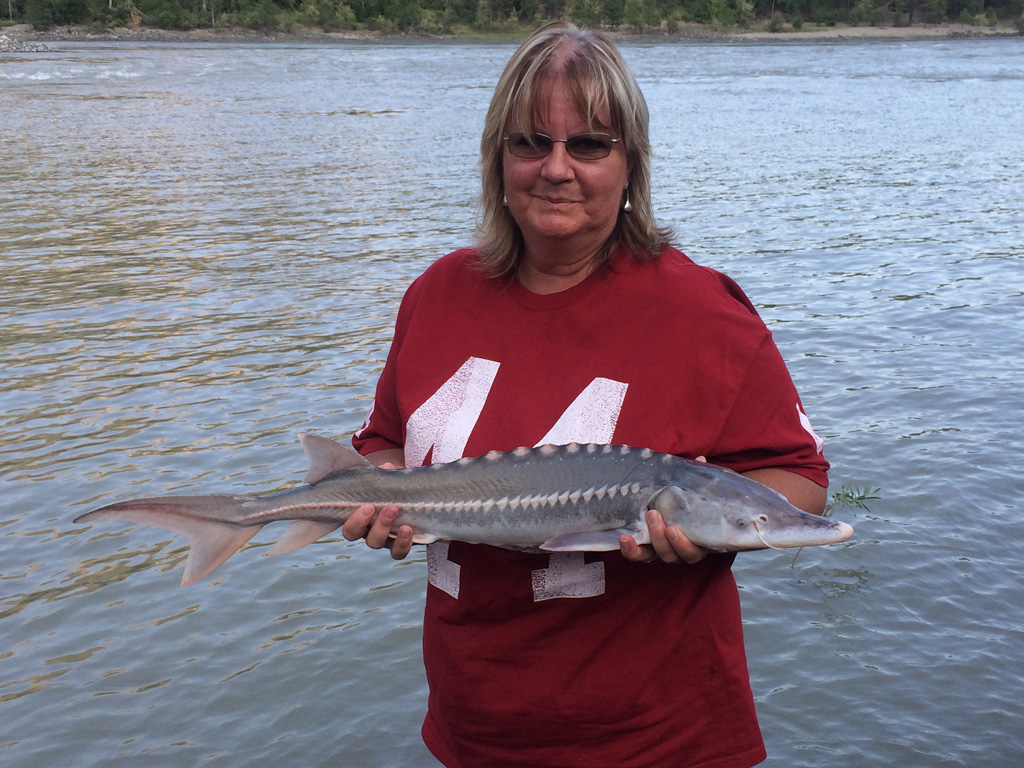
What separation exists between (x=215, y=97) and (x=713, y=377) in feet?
129

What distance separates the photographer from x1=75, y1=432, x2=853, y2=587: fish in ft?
8.11

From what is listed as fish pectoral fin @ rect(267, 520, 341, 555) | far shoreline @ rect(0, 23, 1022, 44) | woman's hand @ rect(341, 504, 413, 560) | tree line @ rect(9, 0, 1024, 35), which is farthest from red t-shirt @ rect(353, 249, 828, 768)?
tree line @ rect(9, 0, 1024, 35)

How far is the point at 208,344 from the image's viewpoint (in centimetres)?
1091

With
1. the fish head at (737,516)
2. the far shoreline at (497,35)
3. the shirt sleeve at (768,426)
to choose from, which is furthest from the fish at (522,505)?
the far shoreline at (497,35)

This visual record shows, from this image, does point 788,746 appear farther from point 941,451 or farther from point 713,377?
point 941,451

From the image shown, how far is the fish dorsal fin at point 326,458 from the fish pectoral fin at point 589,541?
59 cm

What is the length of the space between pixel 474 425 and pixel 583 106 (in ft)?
2.66

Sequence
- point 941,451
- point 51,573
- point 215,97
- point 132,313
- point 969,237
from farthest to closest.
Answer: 1. point 215,97
2. point 969,237
3. point 132,313
4. point 941,451
5. point 51,573

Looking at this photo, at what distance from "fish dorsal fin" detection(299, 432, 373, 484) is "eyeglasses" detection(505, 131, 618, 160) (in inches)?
34.7

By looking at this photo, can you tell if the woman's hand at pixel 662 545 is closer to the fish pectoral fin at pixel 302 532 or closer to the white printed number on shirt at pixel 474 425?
the white printed number on shirt at pixel 474 425

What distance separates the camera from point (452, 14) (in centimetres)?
11219

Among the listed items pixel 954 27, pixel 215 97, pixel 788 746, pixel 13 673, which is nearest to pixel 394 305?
pixel 13 673

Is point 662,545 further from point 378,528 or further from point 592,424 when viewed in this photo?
point 378,528

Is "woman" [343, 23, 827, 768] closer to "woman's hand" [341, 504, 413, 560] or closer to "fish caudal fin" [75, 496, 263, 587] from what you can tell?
"woman's hand" [341, 504, 413, 560]
